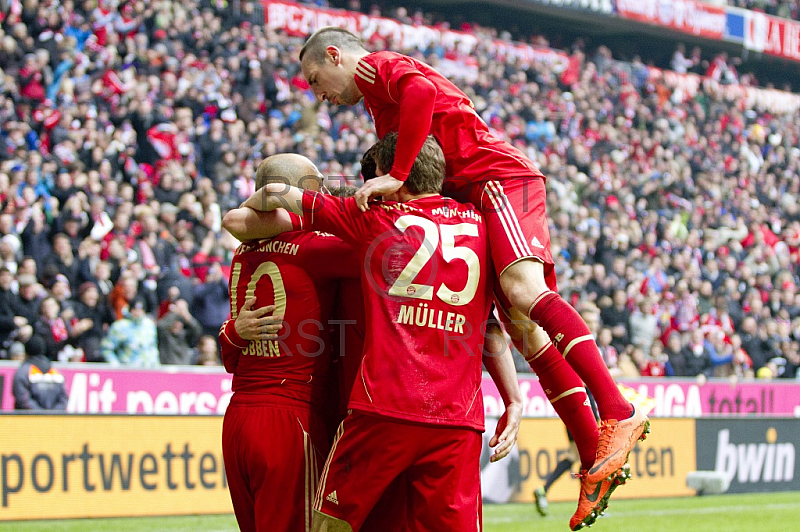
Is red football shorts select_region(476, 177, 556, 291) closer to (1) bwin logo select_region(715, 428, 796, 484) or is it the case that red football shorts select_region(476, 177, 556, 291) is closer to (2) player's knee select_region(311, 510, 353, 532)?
(2) player's knee select_region(311, 510, 353, 532)

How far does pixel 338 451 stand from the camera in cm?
393

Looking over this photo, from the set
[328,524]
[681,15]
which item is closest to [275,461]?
[328,524]

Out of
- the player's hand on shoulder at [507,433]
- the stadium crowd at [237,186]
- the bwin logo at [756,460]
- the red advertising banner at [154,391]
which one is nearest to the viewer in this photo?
the player's hand on shoulder at [507,433]

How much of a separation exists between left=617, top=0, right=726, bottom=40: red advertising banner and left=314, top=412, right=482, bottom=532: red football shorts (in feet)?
91.2

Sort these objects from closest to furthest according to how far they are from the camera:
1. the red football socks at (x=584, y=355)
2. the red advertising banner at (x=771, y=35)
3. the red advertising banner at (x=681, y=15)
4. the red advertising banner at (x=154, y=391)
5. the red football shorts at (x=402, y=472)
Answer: the red football shorts at (x=402, y=472), the red football socks at (x=584, y=355), the red advertising banner at (x=154, y=391), the red advertising banner at (x=681, y=15), the red advertising banner at (x=771, y=35)

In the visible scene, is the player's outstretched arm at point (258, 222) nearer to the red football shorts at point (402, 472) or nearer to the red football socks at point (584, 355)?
the red football shorts at point (402, 472)

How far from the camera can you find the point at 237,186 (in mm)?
14000

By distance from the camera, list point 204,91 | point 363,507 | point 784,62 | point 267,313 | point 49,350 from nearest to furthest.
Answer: point 363,507 → point 267,313 → point 49,350 → point 204,91 → point 784,62

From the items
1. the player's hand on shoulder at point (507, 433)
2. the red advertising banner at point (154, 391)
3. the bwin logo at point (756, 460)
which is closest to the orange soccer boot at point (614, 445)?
the player's hand on shoulder at point (507, 433)

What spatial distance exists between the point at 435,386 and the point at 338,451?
47 cm

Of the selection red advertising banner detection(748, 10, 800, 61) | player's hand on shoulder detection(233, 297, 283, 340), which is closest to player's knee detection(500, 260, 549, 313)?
player's hand on shoulder detection(233, 297, 283, 340)

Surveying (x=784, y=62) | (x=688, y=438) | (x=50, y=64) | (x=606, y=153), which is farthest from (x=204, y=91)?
(x=784, y=62)

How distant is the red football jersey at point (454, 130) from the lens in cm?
461

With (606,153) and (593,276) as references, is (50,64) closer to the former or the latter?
(593,276)
